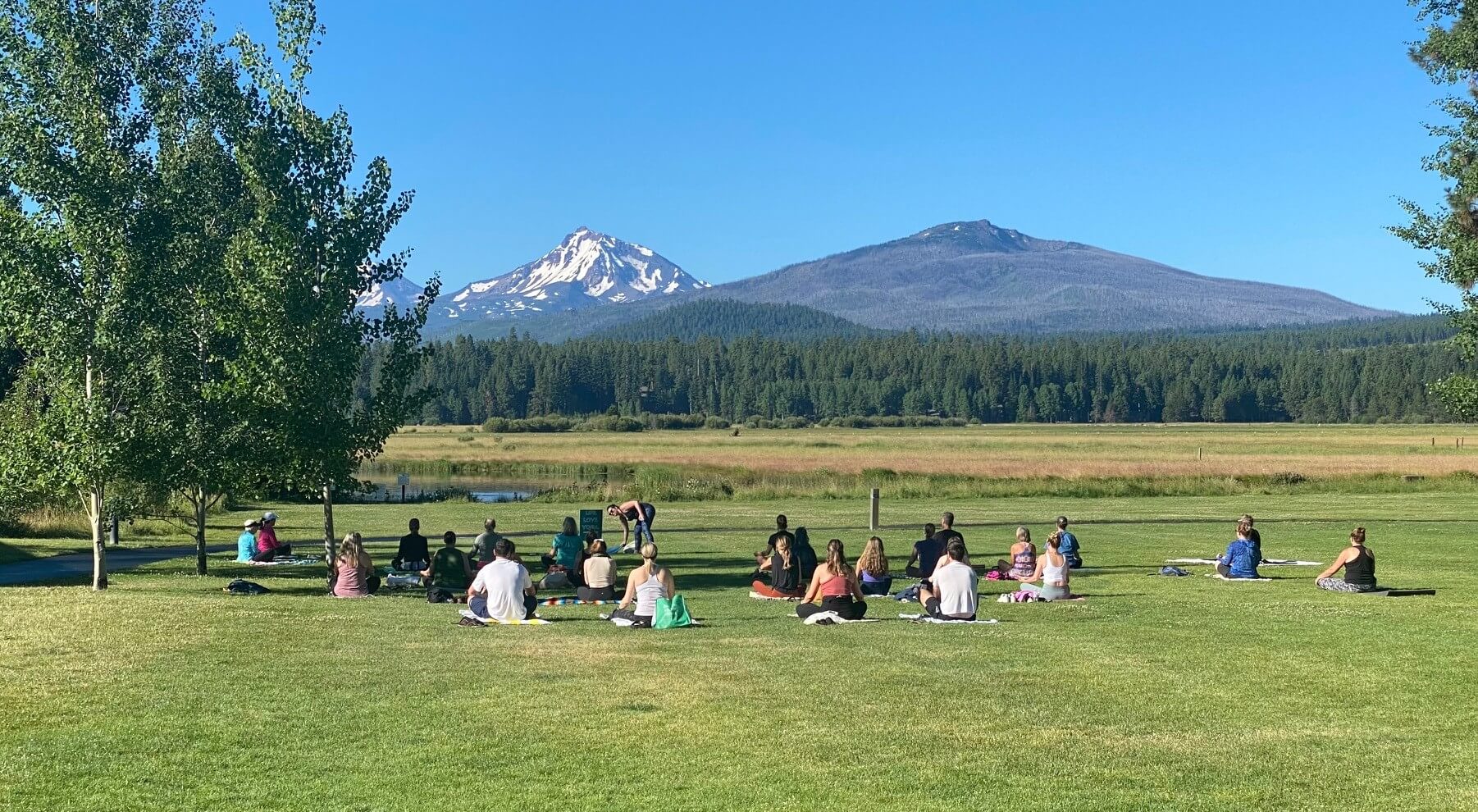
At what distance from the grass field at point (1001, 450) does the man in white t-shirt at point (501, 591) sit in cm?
5016

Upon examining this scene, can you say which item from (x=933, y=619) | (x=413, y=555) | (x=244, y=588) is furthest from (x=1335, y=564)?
(x=244, y=588)

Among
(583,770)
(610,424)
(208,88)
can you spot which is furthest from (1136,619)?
(610,424)

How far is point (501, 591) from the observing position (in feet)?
68.3

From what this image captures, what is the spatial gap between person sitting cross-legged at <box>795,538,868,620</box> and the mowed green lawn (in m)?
0.80

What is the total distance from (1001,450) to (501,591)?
4149 inches

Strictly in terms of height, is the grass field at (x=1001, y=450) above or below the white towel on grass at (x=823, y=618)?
above

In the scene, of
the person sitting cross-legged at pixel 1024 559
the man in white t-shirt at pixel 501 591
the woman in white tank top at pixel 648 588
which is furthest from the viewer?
the person sitting cross-legged at pixel 1024 559

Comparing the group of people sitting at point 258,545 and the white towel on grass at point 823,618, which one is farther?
the group of people sitting at point 258,545

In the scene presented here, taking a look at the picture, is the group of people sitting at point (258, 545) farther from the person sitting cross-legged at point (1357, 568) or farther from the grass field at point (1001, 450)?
the grass field at point (1001, 450)

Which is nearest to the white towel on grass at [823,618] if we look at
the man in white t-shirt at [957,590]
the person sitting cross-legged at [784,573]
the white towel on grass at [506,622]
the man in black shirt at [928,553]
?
the man in white t-shirt at [957,590]

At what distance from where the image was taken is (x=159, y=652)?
17.1m

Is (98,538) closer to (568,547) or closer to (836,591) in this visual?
(568,547)

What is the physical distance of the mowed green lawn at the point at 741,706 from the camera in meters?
11.1

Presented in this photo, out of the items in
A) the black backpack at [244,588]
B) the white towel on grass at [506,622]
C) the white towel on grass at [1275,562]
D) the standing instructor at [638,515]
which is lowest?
the white towel on grass at [1275,562]
